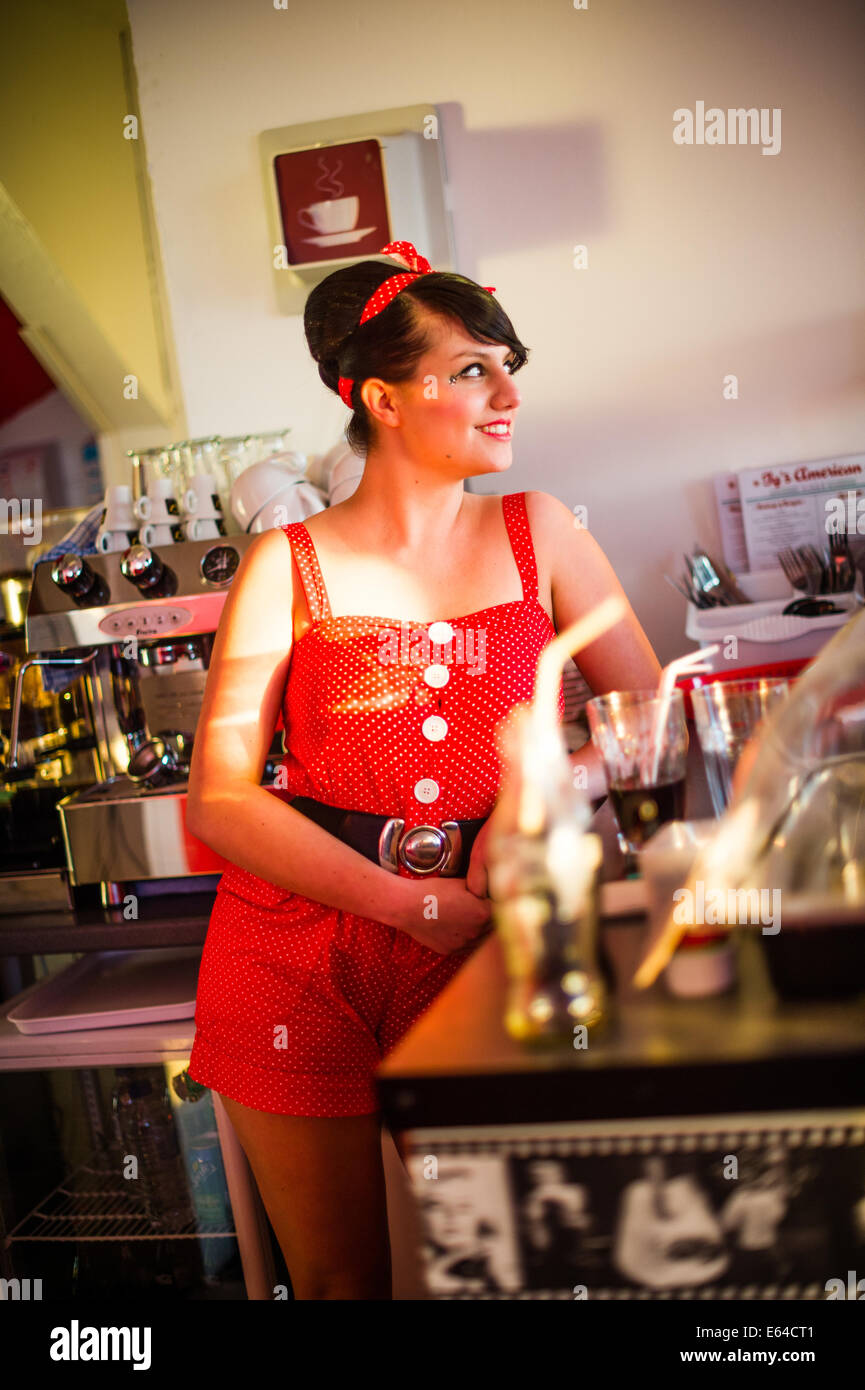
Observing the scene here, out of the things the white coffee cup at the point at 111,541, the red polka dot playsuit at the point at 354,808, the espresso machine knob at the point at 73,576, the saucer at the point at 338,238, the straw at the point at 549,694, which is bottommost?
the red polka dot playsuit at the point at 354,808

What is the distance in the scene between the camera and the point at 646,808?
0.93 meters

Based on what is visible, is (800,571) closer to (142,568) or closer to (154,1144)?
(142,568)

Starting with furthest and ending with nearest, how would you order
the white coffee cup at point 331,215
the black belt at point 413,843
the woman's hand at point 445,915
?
the white coffee cup at point 331,215
the black belt at point 413,843
the woman's hand at point 445,915

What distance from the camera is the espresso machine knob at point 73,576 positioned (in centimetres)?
186

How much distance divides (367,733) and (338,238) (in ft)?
4.56

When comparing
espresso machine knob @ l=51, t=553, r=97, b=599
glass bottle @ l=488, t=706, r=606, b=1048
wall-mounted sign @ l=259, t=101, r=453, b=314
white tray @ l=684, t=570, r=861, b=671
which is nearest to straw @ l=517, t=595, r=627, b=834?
glass bottle @ l=488, t=706, r=606, b=1048

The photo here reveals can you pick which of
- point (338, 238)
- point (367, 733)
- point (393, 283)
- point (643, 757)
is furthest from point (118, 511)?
point (643, 757)

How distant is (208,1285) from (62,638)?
1.15m

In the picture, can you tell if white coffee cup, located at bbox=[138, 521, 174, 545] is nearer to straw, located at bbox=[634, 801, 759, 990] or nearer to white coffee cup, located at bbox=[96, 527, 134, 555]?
white coffee cup, located at bbox=[96, 527, 134, 555]

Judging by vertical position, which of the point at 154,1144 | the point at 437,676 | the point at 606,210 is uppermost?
the point at 606,210

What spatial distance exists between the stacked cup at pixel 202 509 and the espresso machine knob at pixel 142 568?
0.50 feet

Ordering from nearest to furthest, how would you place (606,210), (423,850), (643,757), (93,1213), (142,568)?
(643,757) → (423,850) → (142,568) → (93,1213) → (606,210)

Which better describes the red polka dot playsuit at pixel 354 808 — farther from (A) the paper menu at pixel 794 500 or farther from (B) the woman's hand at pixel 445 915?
(A) the paper menu at pixel 794 500

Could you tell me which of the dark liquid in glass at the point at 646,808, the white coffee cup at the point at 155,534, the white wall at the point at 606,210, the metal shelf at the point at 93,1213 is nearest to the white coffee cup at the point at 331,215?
the white wall at the point at 606,210
